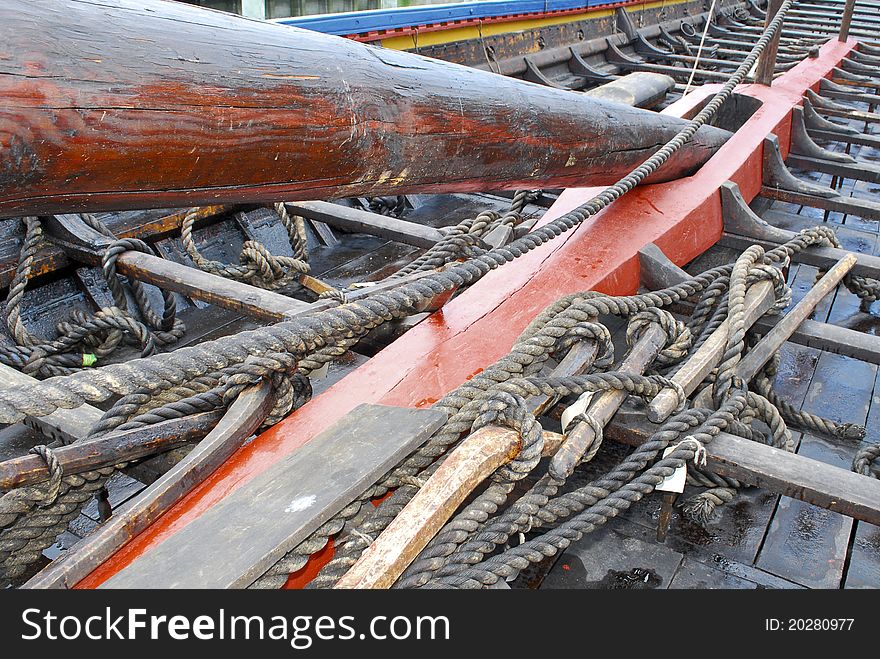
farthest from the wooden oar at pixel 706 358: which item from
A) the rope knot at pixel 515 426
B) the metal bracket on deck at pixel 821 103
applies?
the metal bracket on deck at pixel 821 103

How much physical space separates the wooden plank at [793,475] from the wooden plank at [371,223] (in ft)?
4.61

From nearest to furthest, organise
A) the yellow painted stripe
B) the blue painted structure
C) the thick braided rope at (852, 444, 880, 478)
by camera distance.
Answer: the thick braided rope at (852, 444, 880, 478), the blue painted structure, the yellow painted stripe

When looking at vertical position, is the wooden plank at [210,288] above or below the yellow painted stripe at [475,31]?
below

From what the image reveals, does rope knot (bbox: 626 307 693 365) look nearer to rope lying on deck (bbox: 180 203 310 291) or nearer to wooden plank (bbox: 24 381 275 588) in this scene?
wooden plank (bbox: 24 381 275 588)

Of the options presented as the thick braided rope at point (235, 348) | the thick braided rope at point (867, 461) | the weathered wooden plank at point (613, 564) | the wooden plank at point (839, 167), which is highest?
the wooden plank at point (839, 167)

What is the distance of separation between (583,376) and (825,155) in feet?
8.88

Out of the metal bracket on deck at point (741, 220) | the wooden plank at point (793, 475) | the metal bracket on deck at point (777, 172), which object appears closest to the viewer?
the wooden plank at point (793, 475)

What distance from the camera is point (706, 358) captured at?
6.08 ft

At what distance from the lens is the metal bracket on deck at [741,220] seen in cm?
272

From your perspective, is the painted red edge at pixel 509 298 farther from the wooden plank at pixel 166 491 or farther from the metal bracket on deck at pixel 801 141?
the metal bracket on deck at pixel 801 141

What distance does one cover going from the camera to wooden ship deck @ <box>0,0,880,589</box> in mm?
1308

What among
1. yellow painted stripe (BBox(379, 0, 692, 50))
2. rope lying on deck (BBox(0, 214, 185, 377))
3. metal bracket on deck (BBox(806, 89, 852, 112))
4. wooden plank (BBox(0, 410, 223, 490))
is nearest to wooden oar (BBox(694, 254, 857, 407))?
wooden plank (BBox(0, 410, 223, 490))

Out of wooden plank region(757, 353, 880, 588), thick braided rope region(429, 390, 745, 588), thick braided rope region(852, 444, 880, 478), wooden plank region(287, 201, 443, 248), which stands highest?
wooden plank region(287, 201, 443, 248)

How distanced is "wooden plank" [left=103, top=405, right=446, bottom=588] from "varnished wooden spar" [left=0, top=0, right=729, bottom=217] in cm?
47
